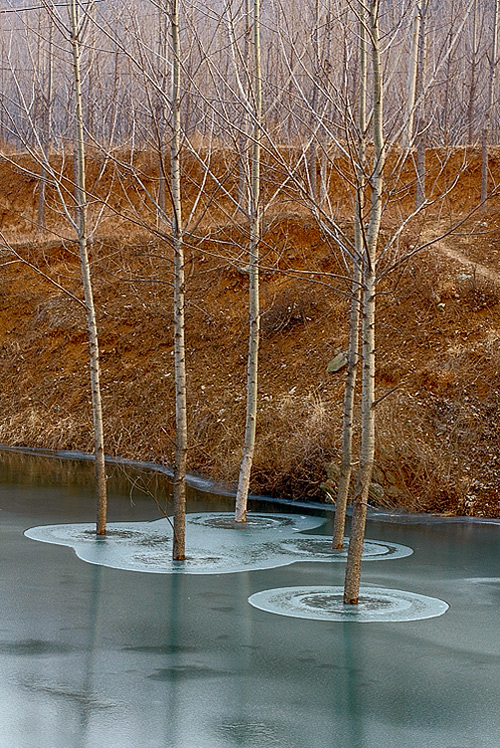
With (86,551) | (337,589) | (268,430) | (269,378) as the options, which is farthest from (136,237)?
(337,589)

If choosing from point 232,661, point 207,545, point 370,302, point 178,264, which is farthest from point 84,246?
point 232,661

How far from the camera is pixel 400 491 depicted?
14422mm

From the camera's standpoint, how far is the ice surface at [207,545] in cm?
1009

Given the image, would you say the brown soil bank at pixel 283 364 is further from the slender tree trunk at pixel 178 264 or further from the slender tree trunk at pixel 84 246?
the slender tree trunk at pixel 178 264

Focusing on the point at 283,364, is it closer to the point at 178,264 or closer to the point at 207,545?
the point at 207,545

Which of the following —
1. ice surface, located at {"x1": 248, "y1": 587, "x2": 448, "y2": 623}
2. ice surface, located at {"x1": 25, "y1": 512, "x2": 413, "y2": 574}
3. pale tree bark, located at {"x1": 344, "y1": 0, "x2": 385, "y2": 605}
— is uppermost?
pale tree bark, located at {"x1": 344, "y1": 0, "x2": 385, "y2": 605}

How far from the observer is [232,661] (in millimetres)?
6891

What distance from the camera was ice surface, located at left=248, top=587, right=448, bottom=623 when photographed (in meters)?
8.05

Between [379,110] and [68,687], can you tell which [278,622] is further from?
[379,110]

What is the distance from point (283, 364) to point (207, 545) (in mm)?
9700

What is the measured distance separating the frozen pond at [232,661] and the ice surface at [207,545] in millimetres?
258

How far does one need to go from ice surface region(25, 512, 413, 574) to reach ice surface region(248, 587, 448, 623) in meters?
1.18

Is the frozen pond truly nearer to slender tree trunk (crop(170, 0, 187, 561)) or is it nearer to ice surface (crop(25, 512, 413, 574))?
ice surface (crop(25, 512, 413, 574))

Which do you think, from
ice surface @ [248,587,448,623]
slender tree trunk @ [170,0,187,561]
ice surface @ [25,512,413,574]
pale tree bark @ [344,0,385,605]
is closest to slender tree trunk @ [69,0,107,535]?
ice surface @ [25,512,413,574]
